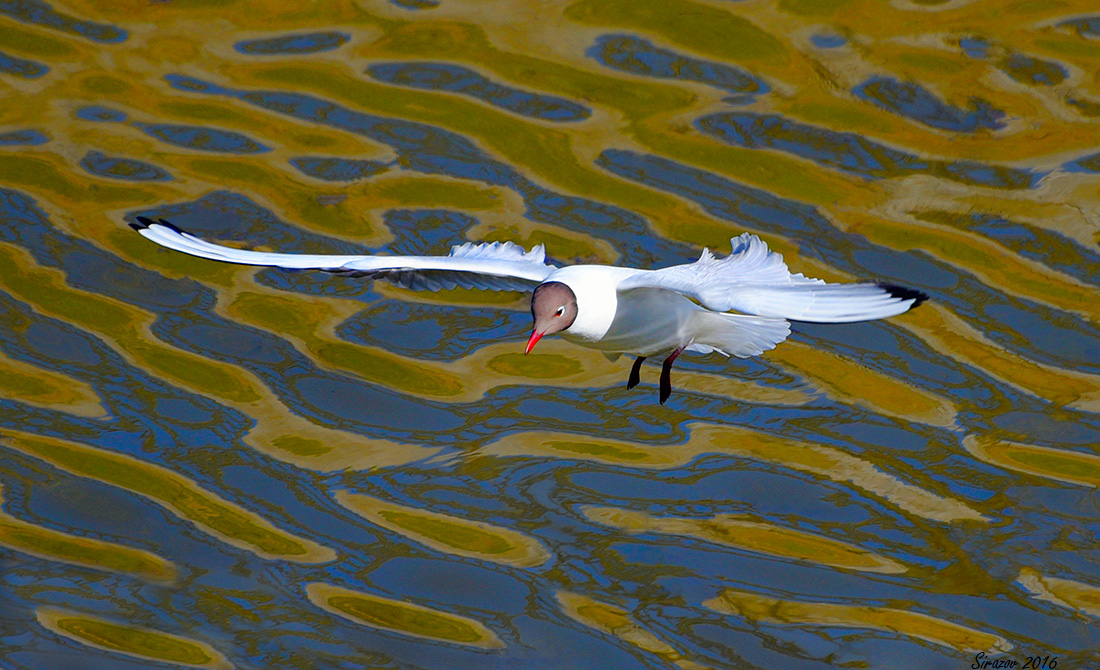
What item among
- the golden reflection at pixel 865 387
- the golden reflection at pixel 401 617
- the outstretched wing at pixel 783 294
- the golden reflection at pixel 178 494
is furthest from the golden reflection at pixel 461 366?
the outstretched wing at pixel 783 294

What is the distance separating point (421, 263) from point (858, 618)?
2419 millimetres

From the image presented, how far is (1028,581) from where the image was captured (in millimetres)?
6004

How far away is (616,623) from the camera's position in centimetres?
593

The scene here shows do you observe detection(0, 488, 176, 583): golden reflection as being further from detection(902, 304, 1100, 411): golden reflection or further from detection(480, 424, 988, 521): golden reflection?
detection(902, 304, 1100, 411): golden reflection

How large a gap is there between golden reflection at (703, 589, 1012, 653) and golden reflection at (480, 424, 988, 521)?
74 centimetres

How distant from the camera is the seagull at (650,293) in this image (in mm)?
5059

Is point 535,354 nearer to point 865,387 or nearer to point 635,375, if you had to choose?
point 635,375

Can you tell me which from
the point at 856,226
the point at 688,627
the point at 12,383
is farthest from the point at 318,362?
the point at 856,226

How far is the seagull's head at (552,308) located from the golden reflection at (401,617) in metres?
1.29

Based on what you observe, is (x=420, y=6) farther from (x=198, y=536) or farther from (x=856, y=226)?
(x=198, y=536)

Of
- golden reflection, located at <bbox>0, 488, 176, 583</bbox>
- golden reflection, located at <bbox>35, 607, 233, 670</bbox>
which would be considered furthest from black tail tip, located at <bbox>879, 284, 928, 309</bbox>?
golden reflection, located at <bbox>0, 488, 176, 583</bbox>

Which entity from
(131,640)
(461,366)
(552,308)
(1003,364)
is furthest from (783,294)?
(131,640)

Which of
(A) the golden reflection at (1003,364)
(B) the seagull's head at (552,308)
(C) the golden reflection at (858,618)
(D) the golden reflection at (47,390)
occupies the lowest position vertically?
(C) the golden reflection at (858,618)

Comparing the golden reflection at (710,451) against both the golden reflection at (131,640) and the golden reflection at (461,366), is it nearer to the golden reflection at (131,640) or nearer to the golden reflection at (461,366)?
the golden reflection at (461,366)
